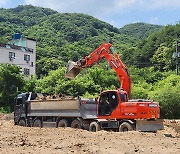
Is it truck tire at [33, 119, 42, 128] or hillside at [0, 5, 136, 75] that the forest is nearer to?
hillside at [0, 5, 136, 75]

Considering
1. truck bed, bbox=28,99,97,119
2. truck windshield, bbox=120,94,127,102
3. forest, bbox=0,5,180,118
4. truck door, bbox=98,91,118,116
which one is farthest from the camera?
forest, bbox=0,5,180,118

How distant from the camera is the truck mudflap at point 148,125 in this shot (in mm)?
19312

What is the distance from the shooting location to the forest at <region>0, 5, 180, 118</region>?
45344 millimetres

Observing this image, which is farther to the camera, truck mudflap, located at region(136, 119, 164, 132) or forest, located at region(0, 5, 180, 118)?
forest, located at region(0, 5, 180, 118)

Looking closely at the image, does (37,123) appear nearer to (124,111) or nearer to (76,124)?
(76,124)

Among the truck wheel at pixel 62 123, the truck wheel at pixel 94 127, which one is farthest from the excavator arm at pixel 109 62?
the truck wheel at pixel 62 123

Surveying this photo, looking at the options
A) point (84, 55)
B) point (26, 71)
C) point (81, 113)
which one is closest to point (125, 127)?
point (81, 113)

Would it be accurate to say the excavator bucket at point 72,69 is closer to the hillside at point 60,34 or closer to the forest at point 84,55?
the forest at point 84,55

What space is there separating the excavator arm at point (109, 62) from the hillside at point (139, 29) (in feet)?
404

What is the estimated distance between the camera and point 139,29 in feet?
518

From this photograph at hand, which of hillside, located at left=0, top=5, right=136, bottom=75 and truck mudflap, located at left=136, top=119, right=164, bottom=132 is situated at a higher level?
hillside, located at left=0, top=5, right=136, bottom=75

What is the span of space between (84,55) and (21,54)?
69.3 feet

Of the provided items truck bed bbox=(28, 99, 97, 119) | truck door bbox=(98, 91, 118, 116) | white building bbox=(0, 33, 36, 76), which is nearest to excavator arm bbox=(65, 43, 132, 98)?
truck door bbox=(98, 91, 118, 116)

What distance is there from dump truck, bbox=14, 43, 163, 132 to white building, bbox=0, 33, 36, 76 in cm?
3721
